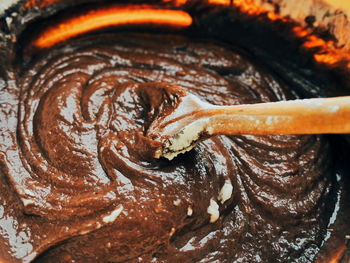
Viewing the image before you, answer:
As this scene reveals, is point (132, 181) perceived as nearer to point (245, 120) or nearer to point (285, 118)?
point (245, 120)

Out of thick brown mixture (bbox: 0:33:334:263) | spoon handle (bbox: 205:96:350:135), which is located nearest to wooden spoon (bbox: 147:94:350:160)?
spoon handle (bbox: 205:96:350:135)

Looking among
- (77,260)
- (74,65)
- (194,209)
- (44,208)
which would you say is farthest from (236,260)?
(74,65)

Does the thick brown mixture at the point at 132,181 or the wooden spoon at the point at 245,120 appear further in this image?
the thick brown mixture at the point at 132,181

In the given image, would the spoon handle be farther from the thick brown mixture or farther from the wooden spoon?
the thick brown mixture

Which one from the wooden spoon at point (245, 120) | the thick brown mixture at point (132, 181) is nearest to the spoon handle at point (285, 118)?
the wooden spoon at point (245, 120)

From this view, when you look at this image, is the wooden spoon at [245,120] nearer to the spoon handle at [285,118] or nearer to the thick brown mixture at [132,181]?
the spoon handle at [285,118]

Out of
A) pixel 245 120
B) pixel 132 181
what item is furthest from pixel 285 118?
pixel 132 181
